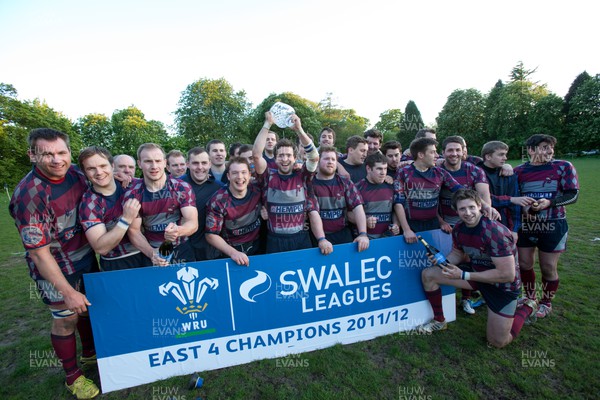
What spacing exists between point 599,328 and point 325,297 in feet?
11.9

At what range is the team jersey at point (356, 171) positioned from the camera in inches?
186

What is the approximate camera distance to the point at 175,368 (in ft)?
10.8

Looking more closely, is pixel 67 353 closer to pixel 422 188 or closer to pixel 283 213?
pixel 283 213

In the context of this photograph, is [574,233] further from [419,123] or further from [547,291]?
[419,123]

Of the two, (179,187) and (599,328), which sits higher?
(179,187)

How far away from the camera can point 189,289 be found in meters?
3.22

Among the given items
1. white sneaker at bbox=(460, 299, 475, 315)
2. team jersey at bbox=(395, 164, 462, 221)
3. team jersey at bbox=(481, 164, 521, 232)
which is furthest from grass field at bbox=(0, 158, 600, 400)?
team jersey at bbox=(395, 164, 462, 221)

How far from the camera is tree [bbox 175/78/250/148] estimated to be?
123 feet

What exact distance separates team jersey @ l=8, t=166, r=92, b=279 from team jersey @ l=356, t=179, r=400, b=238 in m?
3.55

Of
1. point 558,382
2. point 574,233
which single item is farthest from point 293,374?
point 574,233

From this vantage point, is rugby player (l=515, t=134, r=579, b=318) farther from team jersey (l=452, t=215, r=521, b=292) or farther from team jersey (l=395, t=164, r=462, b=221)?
team jersey (l=395, t=164, r=462, b=221)

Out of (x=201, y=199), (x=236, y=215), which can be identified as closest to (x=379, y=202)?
(x=236, y=215)

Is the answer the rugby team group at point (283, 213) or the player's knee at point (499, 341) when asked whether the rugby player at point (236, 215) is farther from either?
the player's knee at point (499, 341)

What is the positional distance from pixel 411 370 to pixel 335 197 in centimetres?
225
